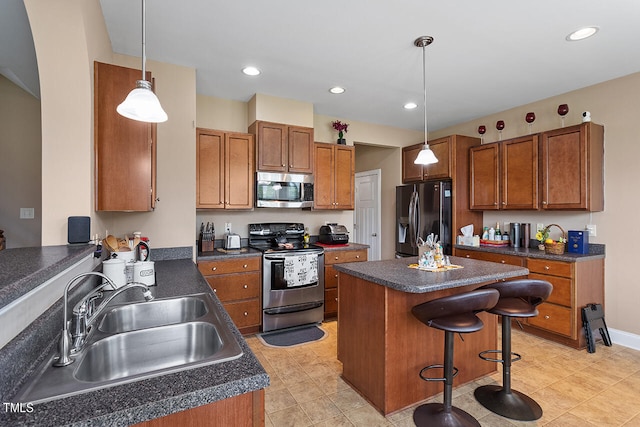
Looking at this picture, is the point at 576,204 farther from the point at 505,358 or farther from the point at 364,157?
the point at 364,157

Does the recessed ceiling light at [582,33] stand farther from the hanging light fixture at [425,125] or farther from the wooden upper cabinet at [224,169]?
the wooden upper cabinet at [224,169]

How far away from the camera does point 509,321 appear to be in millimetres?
2105

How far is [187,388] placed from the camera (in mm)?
815

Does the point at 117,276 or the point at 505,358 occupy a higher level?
the point at 117,276

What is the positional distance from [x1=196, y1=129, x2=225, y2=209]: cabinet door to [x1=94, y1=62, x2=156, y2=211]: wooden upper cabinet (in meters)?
1.28

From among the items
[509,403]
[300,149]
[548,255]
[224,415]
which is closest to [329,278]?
[300,149]

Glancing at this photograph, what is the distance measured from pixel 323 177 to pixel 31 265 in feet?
10.7

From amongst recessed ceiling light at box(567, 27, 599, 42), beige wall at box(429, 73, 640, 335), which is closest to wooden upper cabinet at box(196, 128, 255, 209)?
recessed ceiling light at box(567, 27, 599, 42)

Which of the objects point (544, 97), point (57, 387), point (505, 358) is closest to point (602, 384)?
point (505, 358)

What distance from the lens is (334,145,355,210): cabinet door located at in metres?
4.21

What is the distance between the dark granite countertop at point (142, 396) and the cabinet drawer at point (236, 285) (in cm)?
221

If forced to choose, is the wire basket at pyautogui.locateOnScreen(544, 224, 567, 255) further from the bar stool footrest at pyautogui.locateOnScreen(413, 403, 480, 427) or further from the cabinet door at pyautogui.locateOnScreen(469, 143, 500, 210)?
the bar stool footrest at pyautogui.locateOnScreen(413, 403, 480, 427)

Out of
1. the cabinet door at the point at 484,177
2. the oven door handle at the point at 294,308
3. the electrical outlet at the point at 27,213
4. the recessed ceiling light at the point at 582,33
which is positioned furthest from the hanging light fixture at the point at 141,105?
the cabinet door at the point at 484,177

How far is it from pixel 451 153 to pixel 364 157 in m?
1.91
